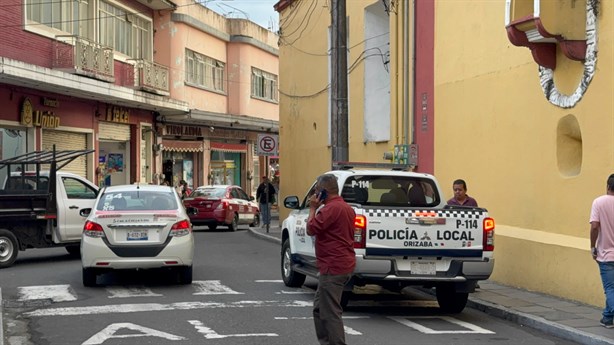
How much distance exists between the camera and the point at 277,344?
8.53 meters

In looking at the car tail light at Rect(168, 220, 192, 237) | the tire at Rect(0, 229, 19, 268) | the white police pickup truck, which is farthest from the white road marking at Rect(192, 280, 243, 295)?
the tire at Rect(0, 229, 19, 268)

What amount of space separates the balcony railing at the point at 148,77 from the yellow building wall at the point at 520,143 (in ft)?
54.1

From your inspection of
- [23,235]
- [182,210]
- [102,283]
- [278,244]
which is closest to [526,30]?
[182,210]

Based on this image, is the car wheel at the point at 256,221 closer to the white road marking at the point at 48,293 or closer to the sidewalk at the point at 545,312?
the white road marking at the point at 48,293

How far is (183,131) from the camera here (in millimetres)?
37375

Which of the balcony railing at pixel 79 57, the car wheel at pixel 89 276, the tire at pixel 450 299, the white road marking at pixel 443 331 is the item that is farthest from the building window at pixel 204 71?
the white road marking at pixel 443 331

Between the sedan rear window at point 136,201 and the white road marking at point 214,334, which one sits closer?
the white road marking at point 214,334

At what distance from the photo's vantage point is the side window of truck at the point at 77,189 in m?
16.4

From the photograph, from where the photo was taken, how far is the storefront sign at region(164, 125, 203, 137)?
36000 mm

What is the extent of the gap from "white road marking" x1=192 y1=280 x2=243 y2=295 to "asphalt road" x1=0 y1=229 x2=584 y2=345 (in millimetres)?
15

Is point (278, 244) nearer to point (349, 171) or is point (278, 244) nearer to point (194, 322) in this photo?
point (349, 171)

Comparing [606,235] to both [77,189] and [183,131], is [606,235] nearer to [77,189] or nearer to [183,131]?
[77,189]

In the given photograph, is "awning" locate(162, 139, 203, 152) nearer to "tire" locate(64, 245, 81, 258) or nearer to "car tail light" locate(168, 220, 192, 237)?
"tire" locate(64, 245, 81, 258)

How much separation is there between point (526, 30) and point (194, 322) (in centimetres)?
620
